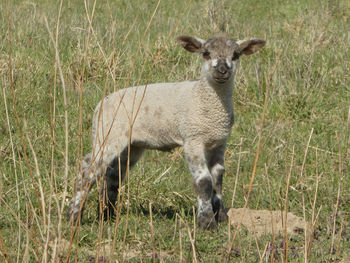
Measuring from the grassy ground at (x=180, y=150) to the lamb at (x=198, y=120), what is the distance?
1.00 feet

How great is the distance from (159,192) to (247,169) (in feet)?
4.06

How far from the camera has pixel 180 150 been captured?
23.5ft

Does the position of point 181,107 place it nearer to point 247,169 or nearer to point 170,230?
point 170,230

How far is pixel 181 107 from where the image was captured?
5.49 m

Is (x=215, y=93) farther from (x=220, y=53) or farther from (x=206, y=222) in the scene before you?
(x=206, y=222)

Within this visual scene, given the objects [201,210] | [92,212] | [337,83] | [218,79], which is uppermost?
[218,79]

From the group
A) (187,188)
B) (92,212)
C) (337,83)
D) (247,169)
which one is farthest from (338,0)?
(92,212)

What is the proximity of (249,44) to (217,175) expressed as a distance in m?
1.21

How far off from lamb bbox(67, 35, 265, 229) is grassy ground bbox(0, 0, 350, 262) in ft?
1.00

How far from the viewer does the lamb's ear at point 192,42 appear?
5.52 m

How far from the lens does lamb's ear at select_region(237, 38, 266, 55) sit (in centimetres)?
548

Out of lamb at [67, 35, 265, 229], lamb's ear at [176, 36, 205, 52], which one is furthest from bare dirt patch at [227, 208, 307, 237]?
lamb's ear at [176, 36, 205, 52]

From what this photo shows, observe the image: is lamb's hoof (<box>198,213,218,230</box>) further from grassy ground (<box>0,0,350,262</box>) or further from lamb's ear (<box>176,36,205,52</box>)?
lamb's ear (<box>176,36,205,52</box>)

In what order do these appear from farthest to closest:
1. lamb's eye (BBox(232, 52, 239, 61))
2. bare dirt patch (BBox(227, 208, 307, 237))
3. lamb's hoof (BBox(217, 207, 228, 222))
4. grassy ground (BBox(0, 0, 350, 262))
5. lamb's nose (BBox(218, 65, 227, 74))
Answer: lamb's hoof (BBox(217, 207, 228, 222)) → lamb's eye (BBox(232, 52, 239, 61)) → bare dirt patch (BBox(227, 208, 307, 237)) → lamb's nose (BBox(218, 65, 227, 74)) → grassy ground (BBox(0, 0, 350, 262))
